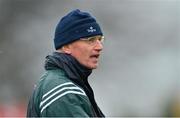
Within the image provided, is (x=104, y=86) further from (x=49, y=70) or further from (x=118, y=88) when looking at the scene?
(x=49, y=70)

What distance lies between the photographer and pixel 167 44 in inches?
838

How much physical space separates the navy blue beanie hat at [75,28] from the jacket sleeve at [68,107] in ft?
1.61

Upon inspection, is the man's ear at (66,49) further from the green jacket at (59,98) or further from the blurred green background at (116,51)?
the blurred green background at (116,51)

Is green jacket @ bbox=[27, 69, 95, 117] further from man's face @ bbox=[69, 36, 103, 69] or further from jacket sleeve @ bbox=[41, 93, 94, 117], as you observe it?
man's face @ bbox=[69, 36, 103, 69]

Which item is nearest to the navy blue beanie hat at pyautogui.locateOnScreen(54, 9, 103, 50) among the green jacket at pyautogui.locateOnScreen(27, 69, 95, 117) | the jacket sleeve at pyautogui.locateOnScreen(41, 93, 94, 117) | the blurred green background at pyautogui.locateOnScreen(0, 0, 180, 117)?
the green jacket at pyautogui.locateOnScreen(27, 69, 95, 117)

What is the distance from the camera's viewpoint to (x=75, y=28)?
6.63m

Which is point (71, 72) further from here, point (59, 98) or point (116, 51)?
point (116, 51)

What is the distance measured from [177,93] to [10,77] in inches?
148

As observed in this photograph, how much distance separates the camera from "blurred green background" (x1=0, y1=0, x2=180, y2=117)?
18266 mm

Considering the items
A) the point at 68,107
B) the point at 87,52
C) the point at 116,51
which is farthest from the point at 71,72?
→ the point at 116,51

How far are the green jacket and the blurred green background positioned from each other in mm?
9778

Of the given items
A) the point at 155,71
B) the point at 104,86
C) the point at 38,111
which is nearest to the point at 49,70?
the point at 38,111

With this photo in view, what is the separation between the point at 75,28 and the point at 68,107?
2.23ft

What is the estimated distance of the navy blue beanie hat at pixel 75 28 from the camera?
6590 millimetres
